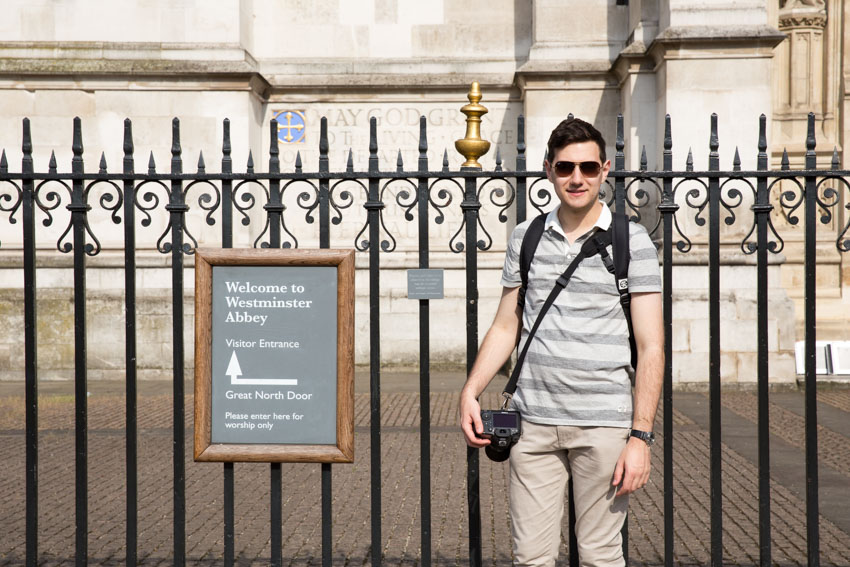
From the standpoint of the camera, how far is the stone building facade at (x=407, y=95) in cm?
1154

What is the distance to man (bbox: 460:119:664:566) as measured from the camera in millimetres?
3338

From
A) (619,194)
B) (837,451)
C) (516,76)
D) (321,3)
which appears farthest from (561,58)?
(619,194)

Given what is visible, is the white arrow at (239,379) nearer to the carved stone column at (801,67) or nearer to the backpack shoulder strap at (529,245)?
the backpack shoulder strap at (529,245)

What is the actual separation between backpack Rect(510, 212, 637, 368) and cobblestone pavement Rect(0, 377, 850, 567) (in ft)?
6.85

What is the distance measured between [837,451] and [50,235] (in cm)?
1014

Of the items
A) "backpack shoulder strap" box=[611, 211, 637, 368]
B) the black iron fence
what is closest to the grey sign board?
the black iron fence

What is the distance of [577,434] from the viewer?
336cm

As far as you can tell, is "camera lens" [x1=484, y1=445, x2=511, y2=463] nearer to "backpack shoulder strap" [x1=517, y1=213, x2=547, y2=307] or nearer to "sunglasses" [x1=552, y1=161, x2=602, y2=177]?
"backpack shoulder strap" [x1=517, y1=213, x2=547, y2=307]

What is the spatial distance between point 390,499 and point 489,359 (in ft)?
10.00

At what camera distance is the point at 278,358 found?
4.04 meters

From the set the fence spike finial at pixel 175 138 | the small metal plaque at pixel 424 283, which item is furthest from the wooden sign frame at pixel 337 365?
the fence spike finial at pixel 175 138

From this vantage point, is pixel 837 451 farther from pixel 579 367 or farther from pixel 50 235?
pixel 50 235

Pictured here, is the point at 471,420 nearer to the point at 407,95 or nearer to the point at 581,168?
the point at 581,168

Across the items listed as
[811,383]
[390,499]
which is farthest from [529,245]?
[390,499]
